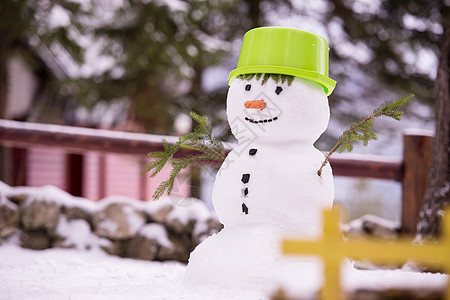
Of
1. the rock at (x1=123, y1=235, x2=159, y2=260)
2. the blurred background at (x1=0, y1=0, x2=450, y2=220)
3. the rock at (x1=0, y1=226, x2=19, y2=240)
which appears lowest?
the rock at (x1=123, y1=235, x2=159, y2=260)

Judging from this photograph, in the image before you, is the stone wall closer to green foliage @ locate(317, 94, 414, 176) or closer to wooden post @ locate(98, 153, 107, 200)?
green foliage @ locate(317, 94, 414, 176)

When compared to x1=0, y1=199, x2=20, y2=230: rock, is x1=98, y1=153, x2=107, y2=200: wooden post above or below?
above

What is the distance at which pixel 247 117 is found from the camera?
7.54ft

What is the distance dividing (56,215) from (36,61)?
5035 mm

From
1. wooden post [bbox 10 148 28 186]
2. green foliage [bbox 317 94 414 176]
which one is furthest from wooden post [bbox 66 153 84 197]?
green foliage [bbox 317 94 414 176]

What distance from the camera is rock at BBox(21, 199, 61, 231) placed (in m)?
3.81

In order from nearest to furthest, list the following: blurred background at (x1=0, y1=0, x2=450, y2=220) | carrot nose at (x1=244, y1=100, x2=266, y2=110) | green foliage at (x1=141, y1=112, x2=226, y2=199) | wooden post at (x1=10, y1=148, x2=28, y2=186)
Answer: carrot nose at (x1=244, y1=100, x2=266, y2=110) → green foliage at (x1=141, y1=112, x2=226, y2=199) → blurred background at (x1=0, y1=0, x2=450, y2=220) → wooden post at (x1=10, y1=148, x2=28, y2=186)

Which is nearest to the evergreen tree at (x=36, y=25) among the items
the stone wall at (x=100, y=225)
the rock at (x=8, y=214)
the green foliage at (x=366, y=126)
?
the stone wall at (x=100, y=225)

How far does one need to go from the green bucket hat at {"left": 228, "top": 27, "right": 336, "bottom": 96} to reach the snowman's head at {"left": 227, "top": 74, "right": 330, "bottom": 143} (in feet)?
0.14

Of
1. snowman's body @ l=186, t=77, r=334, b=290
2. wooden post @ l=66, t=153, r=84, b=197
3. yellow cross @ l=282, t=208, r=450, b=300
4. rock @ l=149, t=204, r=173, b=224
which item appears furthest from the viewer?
wooden post @ l=66, t=153, r=84, b=197

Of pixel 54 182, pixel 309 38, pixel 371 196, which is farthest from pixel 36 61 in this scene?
pixel 371 196

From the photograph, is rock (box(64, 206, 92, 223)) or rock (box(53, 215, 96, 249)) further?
rock (box(64, 206, 92, 223))

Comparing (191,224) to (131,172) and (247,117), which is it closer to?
(247,117)

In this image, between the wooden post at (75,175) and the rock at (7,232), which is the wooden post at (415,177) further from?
the wooden post at (75,175)
